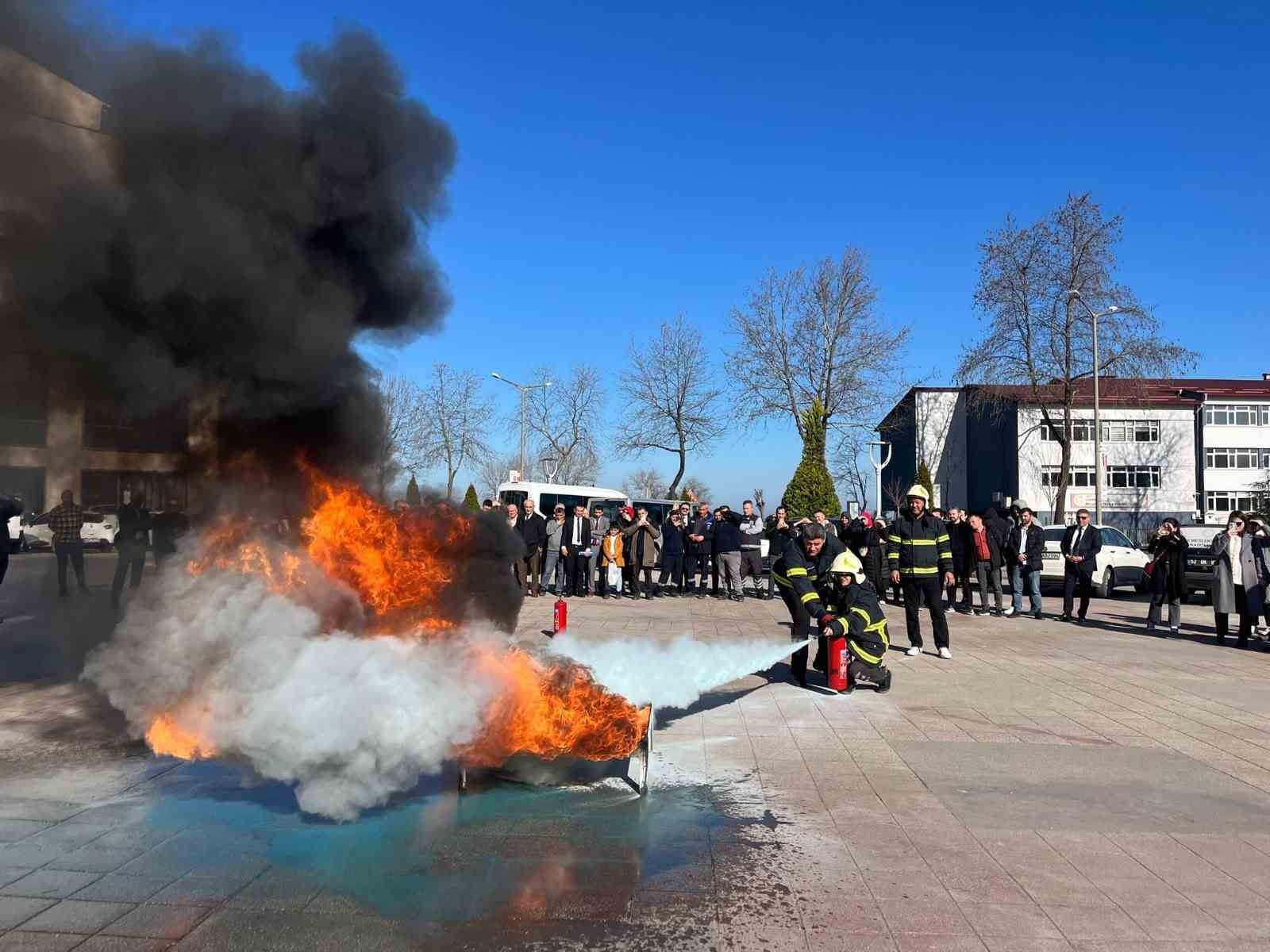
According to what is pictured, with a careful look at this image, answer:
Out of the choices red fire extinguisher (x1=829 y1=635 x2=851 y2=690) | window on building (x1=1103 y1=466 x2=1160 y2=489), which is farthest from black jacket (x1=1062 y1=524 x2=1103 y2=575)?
window on building (x1=1103 y1=466 x2=1160 y2=489)

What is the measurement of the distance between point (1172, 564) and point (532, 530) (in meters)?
10.5

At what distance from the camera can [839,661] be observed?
864cm

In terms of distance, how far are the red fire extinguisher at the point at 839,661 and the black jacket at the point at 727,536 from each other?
338 inches

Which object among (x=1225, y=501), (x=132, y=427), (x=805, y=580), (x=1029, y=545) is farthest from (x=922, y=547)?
(x=1225, y=501)

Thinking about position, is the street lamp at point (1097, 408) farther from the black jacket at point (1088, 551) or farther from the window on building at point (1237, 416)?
the window on building at point (1237, 416)

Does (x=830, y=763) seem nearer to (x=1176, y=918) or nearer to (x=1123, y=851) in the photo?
(x=1123, y=851)

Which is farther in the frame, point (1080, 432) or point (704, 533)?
point (1080, 432)

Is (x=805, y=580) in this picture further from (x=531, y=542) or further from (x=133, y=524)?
(x=531, y=542)

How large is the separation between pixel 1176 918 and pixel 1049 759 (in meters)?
2.68

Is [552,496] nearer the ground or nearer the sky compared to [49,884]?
nearer the sky

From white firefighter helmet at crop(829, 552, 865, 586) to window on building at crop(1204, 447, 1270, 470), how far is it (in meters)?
51.5

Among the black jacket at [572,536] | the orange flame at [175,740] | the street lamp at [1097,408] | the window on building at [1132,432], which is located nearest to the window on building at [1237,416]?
the window on building at [1132,432]

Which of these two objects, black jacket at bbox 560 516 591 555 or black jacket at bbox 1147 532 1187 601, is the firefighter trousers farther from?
black jacket at bbox 560 516 591 555

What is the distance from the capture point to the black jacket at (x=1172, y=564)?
13.5m
